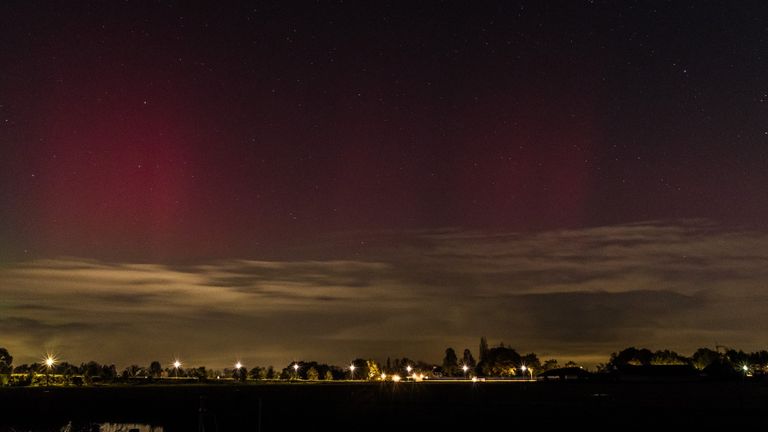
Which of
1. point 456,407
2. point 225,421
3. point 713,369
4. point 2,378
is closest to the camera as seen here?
point 225,421

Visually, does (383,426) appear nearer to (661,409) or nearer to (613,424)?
(613,424)

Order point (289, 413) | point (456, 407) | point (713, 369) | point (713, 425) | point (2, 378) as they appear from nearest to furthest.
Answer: point (713, 425) → point (289, 413) → point (456, 407) → point (2, 378) → point (713, 369)

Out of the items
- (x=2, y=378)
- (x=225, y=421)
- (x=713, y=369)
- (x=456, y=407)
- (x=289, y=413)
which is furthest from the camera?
(x=713, y=369)

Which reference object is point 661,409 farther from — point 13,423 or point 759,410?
point 13,423

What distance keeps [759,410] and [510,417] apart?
21085 mm

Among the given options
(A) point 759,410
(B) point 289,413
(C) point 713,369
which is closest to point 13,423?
(B) point 289,413

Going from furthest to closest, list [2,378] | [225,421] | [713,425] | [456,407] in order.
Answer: [2,378], [456,407], [225,421], [713,425]

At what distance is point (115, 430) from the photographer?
4022 centimetres

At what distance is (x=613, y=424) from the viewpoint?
129 feet

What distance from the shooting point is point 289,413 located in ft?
160

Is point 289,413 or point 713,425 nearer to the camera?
point 713,425

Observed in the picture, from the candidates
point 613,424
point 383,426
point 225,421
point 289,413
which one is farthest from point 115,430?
point 613,424

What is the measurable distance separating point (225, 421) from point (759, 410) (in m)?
40.0

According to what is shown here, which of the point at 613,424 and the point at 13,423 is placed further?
the point at 13,423
